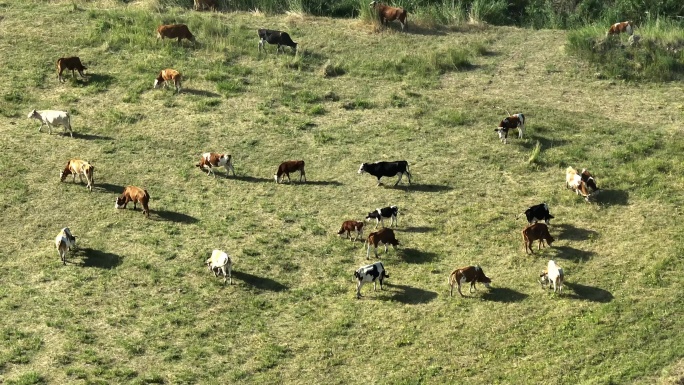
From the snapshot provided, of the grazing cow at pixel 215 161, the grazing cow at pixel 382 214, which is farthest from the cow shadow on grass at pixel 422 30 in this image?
the grazing cow at pixel 382 214

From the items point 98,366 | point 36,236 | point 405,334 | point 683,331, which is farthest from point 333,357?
point 36,236

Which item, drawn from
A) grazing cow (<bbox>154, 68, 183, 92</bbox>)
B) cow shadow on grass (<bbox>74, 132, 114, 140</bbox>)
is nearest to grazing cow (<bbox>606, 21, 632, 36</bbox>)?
grazing cow (<bbox>154, 68, 183, 92</bbox>)

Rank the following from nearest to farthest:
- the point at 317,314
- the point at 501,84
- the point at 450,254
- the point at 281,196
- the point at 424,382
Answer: the point at 424,382 < the point at 317,314 < the point at 450,254 < the point at 281,196 < the point at 501,84

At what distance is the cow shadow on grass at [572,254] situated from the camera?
32.6 m

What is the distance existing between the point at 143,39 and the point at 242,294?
18831mm

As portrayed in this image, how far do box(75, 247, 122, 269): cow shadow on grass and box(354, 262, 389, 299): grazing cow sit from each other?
21.7 ft

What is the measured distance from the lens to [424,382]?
27891 mm

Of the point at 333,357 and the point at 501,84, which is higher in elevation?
the point at 501,84

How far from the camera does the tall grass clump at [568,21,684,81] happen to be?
1769 inches

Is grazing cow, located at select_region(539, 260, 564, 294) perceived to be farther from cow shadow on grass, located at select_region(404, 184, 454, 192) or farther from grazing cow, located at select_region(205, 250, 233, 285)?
grazing cow, located at select_region(205, 250, 233, 285)

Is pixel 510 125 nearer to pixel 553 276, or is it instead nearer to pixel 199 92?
pixel 553 276

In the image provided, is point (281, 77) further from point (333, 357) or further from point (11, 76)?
point (333, 357)

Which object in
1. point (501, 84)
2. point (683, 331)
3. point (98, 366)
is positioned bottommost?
point (98, 366)

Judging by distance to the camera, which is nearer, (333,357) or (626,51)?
(333,357)
